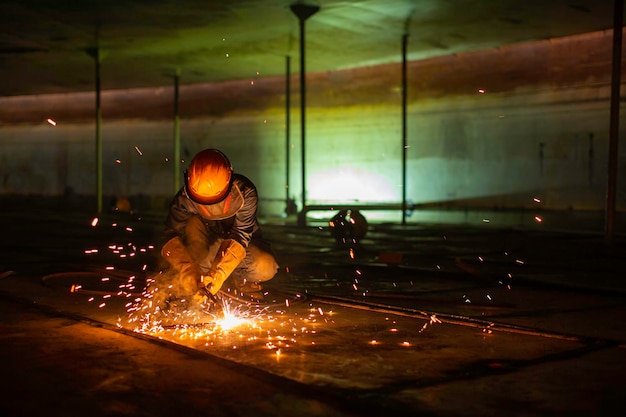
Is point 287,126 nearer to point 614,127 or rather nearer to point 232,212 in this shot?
point 614,127

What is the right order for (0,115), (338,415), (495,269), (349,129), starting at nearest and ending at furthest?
(338,415), (495,269), (349,129), (0,115)

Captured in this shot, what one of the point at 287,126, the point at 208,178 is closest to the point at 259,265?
the point at 208,178

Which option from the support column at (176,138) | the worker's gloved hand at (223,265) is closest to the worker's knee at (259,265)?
the worker's gloved hand at (223,265)

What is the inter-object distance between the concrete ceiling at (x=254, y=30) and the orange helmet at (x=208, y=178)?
8.12 metres


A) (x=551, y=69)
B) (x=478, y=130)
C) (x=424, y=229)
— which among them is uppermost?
(x=551, y=69)

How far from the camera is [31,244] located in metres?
12.3

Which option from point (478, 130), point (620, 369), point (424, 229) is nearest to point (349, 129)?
point (478, 130)

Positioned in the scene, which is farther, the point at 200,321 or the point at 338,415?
the point at 200,321

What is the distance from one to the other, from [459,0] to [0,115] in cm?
2103

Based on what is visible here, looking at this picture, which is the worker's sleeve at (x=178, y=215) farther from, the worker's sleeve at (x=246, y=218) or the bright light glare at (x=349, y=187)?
the bright light glare at (x=349, y=187)

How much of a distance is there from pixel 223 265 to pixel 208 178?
2.33 feet

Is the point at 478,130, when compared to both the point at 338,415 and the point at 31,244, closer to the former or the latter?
the point at 31,244

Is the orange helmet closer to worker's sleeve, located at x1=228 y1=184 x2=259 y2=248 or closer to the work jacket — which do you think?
the work jacket

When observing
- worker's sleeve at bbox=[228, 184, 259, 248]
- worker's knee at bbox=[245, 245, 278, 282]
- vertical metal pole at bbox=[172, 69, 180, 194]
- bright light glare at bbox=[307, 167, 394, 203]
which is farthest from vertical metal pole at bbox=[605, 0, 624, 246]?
vertical metal pole at bbox=[172, 69, 180, 194]
